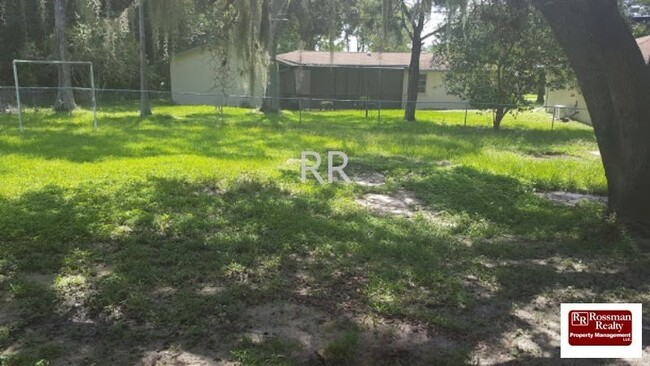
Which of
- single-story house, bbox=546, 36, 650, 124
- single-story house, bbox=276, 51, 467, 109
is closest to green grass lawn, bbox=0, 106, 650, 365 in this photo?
single-story house, bbox=546, 36, 650, 124

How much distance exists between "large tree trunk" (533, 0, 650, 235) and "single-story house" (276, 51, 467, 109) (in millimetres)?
18775

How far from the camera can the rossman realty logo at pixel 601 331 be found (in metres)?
2.88

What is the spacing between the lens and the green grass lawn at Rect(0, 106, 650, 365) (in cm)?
291

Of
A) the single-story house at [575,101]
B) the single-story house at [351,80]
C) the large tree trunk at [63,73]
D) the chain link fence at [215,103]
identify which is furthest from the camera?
the single-story house at [351,80]

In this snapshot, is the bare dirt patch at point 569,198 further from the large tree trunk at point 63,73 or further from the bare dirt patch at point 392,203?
the large tree trunk at point 63,73

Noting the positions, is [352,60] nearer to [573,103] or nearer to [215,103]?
[215,103]

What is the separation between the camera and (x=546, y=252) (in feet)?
15.0

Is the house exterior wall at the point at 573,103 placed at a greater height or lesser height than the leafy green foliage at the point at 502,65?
lesser

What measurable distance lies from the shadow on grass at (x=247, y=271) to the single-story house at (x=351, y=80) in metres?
18.7

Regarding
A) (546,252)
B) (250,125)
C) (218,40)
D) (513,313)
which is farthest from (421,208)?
(250,125)

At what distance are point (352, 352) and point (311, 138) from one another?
8.55 m

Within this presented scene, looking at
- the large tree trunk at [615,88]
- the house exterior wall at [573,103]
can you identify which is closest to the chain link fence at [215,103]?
the house exterior wall at [573,103]

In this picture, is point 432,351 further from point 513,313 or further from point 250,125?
point 250,125

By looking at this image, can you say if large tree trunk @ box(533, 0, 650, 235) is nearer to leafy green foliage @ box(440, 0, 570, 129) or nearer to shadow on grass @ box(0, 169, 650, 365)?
shadow on grass @ box(0, 169, 650, 365)
